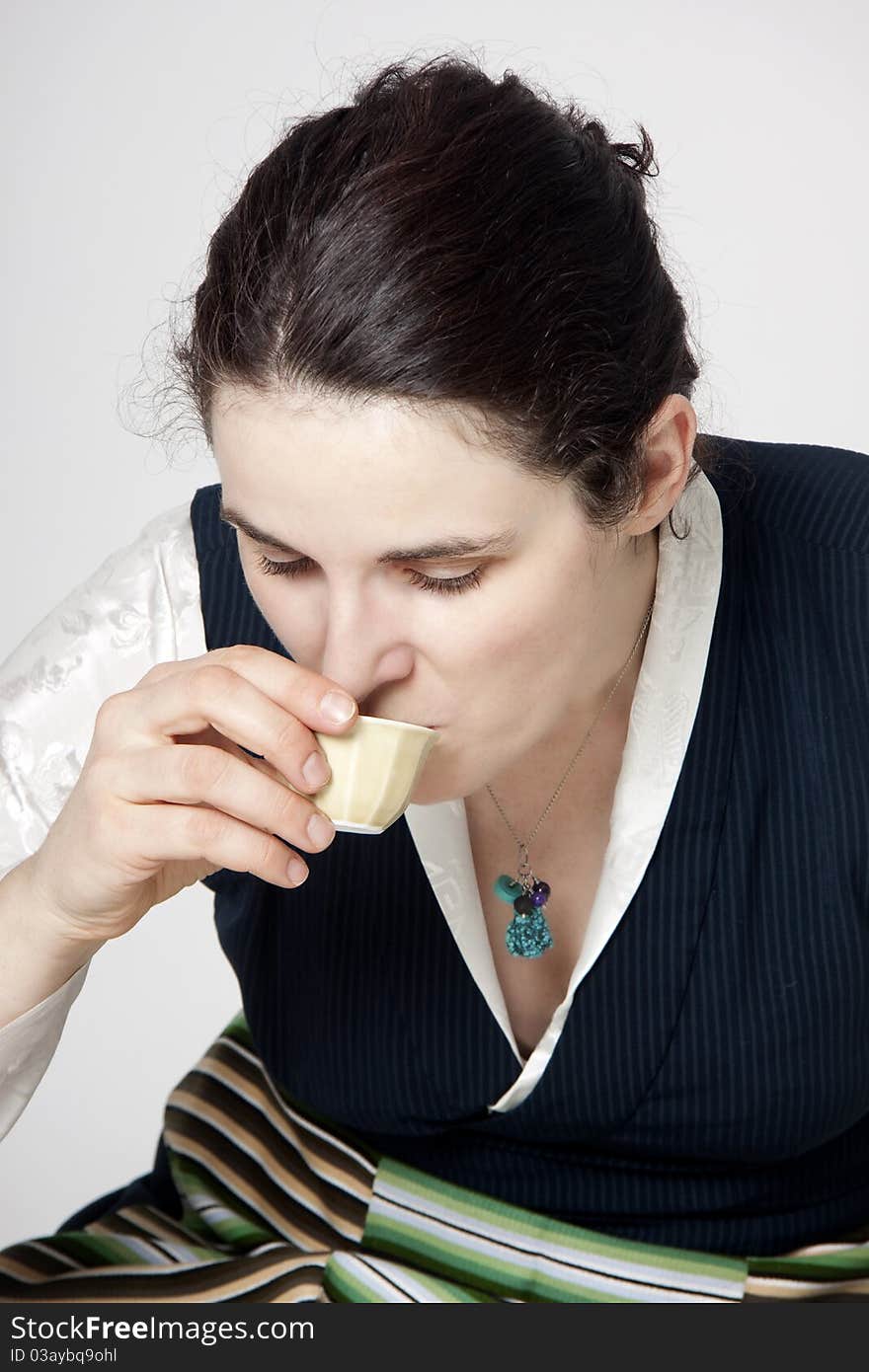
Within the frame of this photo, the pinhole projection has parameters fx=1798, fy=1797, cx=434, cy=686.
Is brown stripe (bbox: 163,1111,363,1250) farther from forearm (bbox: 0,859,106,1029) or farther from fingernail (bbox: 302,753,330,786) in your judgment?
fingernail (bbox: 302,753,330,786)

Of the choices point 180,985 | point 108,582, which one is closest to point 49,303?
point 180,985

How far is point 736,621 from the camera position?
162 cm

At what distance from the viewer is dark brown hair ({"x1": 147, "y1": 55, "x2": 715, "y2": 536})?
1.26 metres

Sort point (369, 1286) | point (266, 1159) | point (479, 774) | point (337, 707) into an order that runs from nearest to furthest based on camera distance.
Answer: point (337, 707) → point (479, 774) → point (369, 1286) → point (266, 1159)

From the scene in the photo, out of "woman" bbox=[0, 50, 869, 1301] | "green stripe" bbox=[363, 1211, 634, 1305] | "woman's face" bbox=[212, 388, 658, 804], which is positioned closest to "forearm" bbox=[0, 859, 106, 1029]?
Answer: "woman" bbox=[0, 50, 869, 1301]

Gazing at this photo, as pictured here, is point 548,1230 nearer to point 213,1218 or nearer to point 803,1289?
point 803,1289

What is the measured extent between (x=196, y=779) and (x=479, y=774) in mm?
231

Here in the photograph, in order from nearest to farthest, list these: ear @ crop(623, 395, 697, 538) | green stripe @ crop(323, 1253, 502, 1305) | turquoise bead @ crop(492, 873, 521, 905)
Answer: ear @ crop(623, 395, 697, 538) → green stripe @ crop(323, 1253, 502, 1305) → turquoise bead @ crop(492, 873, 521, 905)

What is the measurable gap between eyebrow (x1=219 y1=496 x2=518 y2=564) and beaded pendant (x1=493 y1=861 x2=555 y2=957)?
1.60ft

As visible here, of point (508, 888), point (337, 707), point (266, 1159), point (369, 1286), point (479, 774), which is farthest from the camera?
point (266, 1159)

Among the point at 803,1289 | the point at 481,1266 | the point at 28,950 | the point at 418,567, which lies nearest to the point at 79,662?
the point at 28,950

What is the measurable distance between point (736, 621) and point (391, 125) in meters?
0.55

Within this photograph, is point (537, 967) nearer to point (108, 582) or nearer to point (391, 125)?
point (108, 582)

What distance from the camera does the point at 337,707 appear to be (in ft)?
4.00
